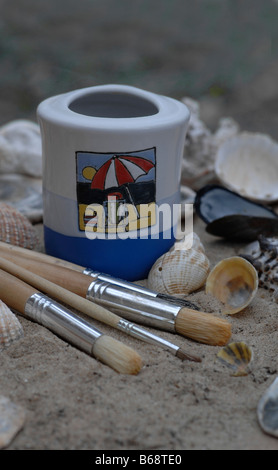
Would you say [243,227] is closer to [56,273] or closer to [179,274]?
[179,274]

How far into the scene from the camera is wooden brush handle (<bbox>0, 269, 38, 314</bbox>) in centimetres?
135

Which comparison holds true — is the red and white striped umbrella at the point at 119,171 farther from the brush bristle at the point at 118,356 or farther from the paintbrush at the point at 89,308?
the brush bristle at the point at 118,356

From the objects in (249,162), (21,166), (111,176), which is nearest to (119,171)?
(111,176)

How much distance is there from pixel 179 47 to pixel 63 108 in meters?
2.79

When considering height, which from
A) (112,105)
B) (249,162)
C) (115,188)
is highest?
(112,105)

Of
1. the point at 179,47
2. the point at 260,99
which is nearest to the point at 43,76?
the point at 179,47

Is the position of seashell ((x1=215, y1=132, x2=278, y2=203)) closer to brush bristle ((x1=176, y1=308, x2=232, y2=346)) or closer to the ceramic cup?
the ceramic cup

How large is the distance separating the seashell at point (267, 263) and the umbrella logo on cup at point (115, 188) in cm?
35

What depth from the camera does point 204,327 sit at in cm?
128

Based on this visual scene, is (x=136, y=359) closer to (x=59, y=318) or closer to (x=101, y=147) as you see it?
(x=59, y=318)

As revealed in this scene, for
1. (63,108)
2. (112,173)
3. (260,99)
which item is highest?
(63,108)

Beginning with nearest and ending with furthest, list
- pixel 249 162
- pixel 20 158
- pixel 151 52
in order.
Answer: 1. pixel 20 158
2. pixel 249 162
3. pixel 151 52

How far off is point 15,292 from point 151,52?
9.92 ft

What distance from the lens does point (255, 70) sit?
383cm
